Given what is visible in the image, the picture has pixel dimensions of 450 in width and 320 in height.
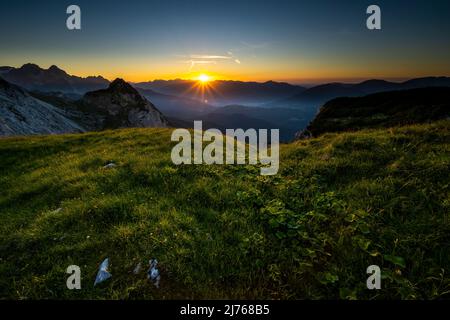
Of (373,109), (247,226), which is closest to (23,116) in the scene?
(247,226)

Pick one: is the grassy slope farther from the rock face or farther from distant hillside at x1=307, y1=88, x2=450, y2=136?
the rock face

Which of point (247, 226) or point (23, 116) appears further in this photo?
point (23, 116)

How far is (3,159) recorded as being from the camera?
50.5 ft

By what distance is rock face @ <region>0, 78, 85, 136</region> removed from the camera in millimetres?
97256

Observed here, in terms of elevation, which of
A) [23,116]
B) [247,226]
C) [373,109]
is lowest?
[247,226]

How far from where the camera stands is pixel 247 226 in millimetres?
6457

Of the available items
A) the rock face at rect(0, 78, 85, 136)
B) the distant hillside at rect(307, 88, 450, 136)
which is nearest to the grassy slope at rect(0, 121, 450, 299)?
the distant hillside at rect(307, 88, 450, 136)

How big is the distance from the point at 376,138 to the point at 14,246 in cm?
1313

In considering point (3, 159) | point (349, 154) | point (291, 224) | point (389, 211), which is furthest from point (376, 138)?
point (3, 159)

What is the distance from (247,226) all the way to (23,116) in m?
137

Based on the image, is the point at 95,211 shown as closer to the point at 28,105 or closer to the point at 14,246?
the point at 14,246

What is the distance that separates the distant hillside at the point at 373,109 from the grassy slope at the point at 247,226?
215 ft

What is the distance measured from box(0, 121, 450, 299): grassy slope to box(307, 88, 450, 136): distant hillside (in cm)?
6557

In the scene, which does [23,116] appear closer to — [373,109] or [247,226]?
[247,226]
